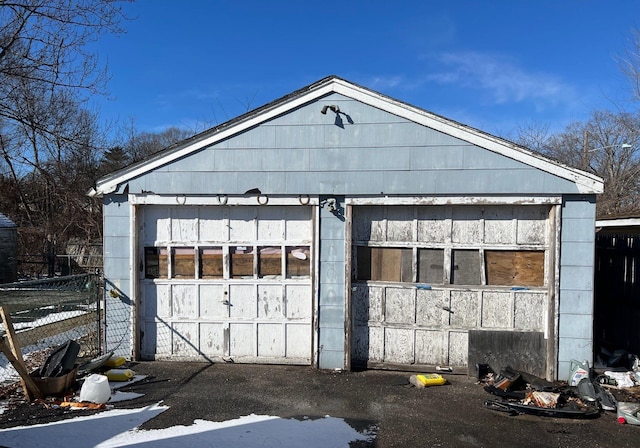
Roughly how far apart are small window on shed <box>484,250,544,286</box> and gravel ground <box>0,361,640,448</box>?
1.47 m

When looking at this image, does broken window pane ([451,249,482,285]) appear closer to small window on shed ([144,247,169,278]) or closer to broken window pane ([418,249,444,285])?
broken window pane ([418,249,444,285])

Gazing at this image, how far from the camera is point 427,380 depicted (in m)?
5.30

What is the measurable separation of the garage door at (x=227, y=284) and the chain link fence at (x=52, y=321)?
33.3 inches

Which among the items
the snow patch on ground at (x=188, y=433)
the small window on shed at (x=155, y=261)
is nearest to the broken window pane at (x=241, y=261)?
the small window on shed at (x=155, y=261)

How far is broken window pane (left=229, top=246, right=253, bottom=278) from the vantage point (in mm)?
6125

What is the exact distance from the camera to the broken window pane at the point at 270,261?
610 cm

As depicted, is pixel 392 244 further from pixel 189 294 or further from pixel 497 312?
→ pixel 189 294

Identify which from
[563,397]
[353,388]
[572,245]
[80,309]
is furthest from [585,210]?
[80,309]

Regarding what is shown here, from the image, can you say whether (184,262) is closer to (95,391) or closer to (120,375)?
(120,375)

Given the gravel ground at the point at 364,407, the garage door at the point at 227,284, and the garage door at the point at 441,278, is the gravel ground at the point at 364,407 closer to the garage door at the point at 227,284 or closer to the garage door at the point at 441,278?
the garage door at the point at 227,284

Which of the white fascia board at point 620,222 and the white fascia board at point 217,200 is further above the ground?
the white fascia board at point 217,200

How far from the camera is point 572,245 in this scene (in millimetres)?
5391

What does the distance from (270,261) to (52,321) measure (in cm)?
410

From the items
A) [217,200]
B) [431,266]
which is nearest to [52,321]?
[217,200]
